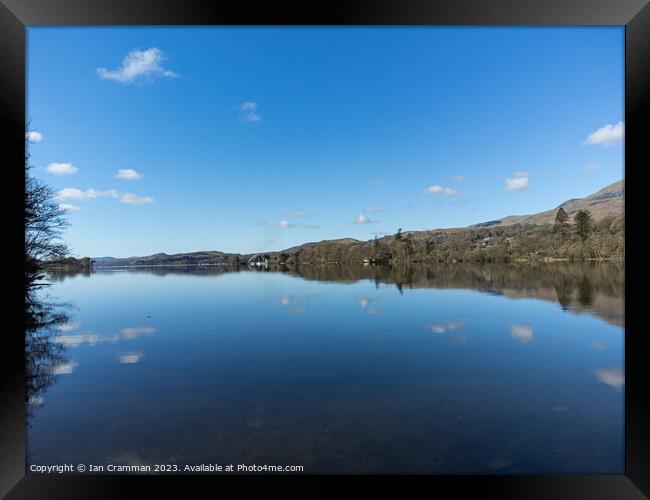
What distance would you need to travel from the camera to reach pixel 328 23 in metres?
4.08

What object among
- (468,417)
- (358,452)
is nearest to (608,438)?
(468,417)

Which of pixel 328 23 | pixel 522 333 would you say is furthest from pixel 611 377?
pixel 328 23

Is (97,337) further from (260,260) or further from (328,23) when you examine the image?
(260,260)

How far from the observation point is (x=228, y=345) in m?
12.0

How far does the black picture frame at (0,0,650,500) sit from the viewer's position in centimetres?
365

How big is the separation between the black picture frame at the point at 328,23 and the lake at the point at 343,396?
113 centimetres

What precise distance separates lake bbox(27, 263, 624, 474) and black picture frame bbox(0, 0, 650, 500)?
3.71 feet

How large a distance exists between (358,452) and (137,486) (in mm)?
2751

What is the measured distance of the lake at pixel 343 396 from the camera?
16.3 feet

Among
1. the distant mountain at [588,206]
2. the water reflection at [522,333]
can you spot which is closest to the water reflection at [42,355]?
the water reflection at [522,333]

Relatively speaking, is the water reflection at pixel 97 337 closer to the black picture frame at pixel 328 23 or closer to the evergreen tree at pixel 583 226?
the black picture frame at pixel 328 23

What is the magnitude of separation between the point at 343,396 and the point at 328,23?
6.37 m

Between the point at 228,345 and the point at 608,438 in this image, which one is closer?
the point at 608,438

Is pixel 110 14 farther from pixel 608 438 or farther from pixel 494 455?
pixel 608 438
